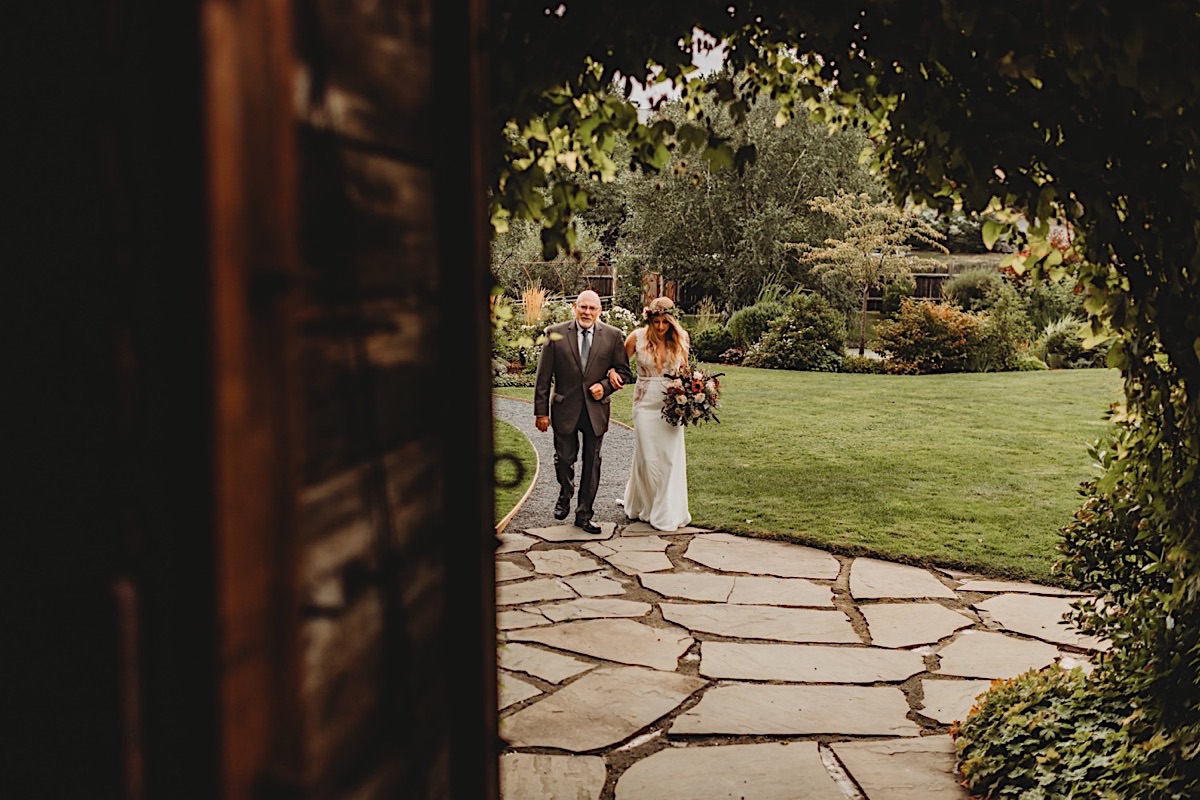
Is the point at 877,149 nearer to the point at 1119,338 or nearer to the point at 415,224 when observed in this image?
the point at 1119,338

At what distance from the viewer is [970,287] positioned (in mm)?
25484

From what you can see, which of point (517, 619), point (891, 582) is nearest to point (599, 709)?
point (517, 619)

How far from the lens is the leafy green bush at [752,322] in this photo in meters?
23.2

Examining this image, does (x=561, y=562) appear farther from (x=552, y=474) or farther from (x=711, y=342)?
(x=711, y=342)

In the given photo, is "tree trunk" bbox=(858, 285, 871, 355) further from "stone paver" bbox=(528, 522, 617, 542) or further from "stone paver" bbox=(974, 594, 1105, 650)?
"stone paver" bbox=(974, 594, 1105, 650)

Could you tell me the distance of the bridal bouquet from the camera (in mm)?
9133

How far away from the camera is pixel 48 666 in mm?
1116

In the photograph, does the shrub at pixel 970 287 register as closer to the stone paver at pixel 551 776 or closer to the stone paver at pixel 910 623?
the stone paver at pixel 910 623

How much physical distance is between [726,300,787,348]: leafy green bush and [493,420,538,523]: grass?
31.4 ft

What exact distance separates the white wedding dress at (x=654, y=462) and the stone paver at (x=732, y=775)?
436 cm

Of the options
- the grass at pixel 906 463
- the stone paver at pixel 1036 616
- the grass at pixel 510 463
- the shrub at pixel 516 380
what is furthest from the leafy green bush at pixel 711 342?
the stone paver at pixel 1036 616

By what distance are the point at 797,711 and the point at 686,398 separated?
4.21 m

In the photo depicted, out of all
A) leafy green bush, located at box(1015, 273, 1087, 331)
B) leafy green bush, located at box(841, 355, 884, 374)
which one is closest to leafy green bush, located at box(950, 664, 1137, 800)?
leafy green bush, located at box(841, 355, 884, 374)

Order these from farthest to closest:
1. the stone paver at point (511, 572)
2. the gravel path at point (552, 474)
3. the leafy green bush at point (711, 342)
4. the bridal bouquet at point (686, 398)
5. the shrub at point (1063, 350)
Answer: the leafy green bush at point (711, 342)
the shrub at point (1063, 350)
the gravel path at point (552, 474)
the bridal bouquet at point (686, 398)
the stone paver at point (511, 572)
